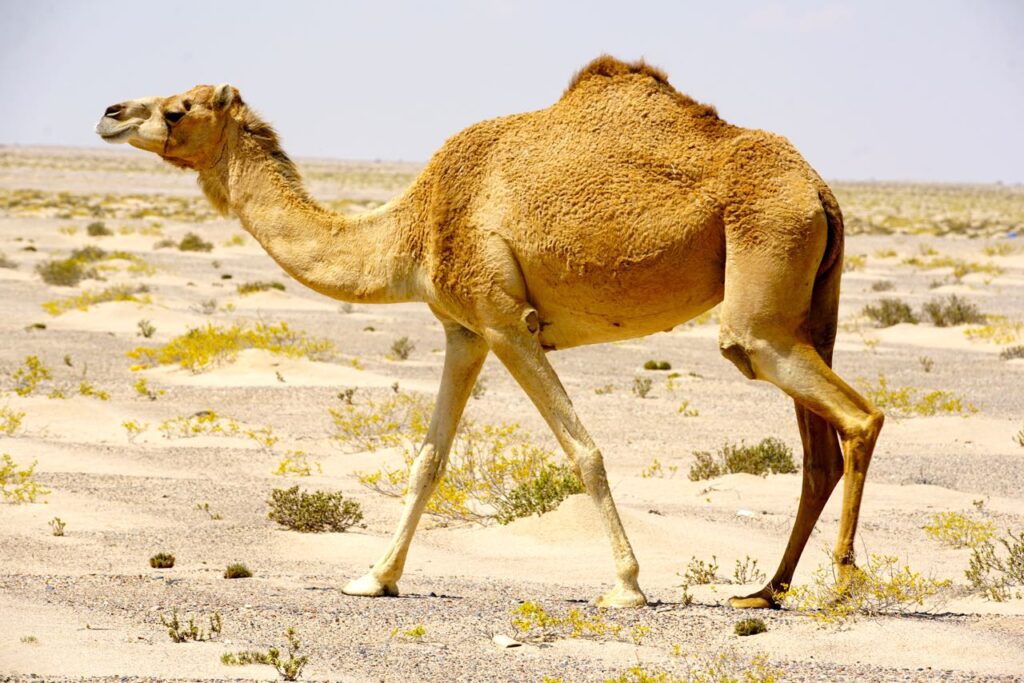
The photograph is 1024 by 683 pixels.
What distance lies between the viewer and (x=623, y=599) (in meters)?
7.51

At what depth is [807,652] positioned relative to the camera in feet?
21.5

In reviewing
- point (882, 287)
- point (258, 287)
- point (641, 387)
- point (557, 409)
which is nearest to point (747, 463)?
point (641, 387)

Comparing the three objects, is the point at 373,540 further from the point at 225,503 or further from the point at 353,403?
the point at 353,403

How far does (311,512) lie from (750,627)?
170 inches

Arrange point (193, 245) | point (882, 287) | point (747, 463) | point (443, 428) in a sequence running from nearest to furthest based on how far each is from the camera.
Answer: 1. point (443, 428)
2. point (747, 463)
3. point (882, 287)
4. point (193, 245)

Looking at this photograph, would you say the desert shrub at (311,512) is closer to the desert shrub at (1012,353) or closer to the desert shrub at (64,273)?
the desert shrub at (1012,353)

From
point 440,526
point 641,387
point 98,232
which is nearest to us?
point 440,526

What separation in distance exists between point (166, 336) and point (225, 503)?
40.5ft

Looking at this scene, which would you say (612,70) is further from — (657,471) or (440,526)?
(657,471)

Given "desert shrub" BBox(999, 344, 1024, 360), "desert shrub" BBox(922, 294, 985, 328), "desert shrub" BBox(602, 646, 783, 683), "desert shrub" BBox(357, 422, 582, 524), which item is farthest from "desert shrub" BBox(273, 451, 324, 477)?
"desert shrub" BBox(922, 294, 985, 328)

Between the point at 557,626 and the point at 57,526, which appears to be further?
the point at 57,526

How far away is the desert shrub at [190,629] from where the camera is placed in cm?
667

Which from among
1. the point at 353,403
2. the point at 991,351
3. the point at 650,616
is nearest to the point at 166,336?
the point at 353,403

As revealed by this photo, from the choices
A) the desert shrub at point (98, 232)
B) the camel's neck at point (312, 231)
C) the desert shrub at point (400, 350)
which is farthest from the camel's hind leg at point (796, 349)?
the desert shrub at point (98, 232)
